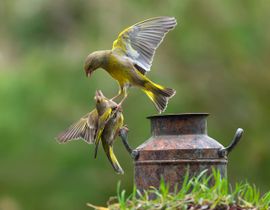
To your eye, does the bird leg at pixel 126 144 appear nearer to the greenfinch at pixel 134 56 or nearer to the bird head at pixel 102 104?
the bird head at pixel 102 104

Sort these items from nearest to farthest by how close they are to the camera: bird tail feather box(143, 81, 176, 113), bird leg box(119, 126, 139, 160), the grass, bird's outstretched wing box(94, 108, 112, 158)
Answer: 1. the grass
2. bird leg box(119, 126, 139, 160)
3. bird's outstretched wing box(94, 108, 112, 158)
4. bird tail feather box(143, 81, 176, 113)

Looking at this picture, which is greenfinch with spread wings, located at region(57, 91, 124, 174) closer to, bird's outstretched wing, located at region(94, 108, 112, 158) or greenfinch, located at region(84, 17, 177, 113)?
bird's outstretched wing, located at region(94, 108, 112, 158)

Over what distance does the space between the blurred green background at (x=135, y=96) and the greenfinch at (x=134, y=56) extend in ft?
16.8

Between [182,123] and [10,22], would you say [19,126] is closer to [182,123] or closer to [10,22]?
[10,22]

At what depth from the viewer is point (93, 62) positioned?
6227 millimetres

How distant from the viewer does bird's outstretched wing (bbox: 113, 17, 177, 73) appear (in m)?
6.18

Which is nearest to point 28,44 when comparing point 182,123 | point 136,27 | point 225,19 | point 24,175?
point 24,175

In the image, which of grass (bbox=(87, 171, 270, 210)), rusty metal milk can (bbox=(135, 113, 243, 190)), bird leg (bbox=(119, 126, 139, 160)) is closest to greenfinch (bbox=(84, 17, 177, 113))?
bird leg (bbox=(119, 126, 139, 160))

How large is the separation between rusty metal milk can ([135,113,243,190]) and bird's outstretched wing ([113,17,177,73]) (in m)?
1.10

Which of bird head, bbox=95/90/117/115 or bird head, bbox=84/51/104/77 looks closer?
bird head, bbox=95/90/117/115

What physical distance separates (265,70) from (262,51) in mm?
255

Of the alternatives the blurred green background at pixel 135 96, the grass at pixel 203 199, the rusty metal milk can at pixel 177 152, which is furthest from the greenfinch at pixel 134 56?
the blurred green background at pixel 135 96

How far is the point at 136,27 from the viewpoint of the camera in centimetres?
639

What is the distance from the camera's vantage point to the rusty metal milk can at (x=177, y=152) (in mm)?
4941
